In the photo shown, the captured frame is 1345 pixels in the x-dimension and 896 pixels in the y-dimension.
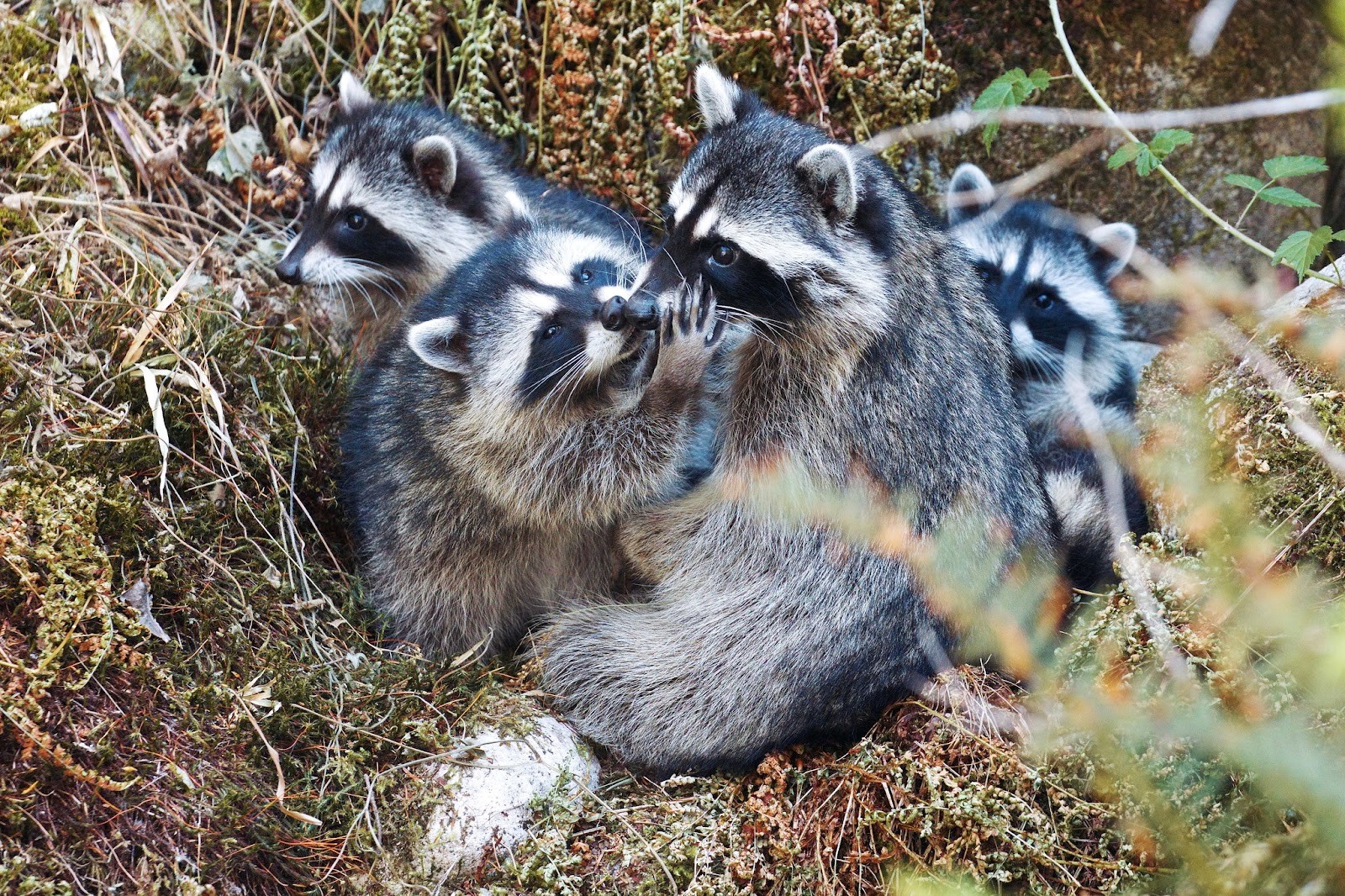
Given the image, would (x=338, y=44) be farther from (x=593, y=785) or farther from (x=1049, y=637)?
(x=1049, y=637)

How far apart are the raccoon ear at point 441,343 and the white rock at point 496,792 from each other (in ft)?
4.16

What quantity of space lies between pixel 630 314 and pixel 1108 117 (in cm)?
168

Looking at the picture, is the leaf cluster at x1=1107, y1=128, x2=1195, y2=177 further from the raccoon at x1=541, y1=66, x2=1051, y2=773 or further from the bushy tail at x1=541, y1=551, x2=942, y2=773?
the bushy tail at x1=541, y1=551, x2=942, y2=773

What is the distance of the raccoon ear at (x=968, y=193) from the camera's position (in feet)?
15.6

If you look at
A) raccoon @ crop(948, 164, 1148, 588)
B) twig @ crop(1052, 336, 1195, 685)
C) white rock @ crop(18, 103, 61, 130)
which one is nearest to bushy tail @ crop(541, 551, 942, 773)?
twig @ crop(1052, 336, 1195, 685)

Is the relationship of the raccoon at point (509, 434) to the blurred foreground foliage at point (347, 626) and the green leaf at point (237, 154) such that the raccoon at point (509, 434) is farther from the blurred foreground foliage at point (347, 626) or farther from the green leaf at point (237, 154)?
the green leaf at point (237, 154)

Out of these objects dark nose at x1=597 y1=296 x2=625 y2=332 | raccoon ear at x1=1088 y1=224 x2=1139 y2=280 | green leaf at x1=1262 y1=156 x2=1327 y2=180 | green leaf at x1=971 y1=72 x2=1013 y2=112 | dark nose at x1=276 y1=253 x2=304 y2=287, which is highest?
green leaf at x1=1262 y1=156 x2=1327 y2=180

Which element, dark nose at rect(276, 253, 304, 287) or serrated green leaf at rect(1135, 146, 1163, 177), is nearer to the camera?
serrated green leaf at rect(1135, 146, 1163, 177)

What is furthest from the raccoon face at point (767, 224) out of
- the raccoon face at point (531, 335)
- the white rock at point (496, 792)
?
the white rock at point (496, 792)

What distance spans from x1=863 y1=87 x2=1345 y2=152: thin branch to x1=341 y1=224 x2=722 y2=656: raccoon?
4.06 feet

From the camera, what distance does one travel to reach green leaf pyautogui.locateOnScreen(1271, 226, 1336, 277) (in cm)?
297

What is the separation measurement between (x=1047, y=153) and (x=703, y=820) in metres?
3.46

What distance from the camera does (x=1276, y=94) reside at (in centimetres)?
503

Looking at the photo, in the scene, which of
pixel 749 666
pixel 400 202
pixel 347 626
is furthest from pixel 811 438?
pixel 400 202
